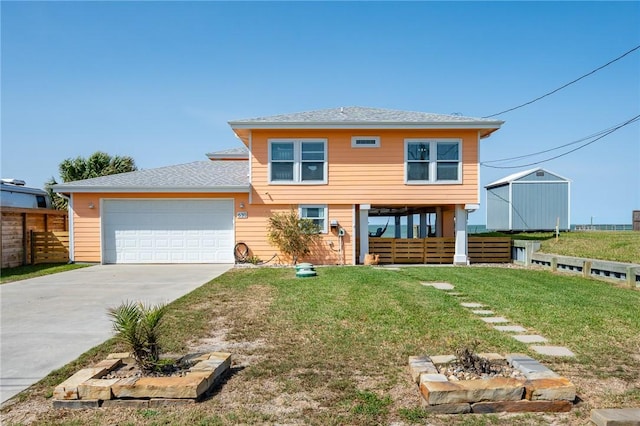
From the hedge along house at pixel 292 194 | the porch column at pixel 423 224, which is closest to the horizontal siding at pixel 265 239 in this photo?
the hedge along house at pixel 292 194

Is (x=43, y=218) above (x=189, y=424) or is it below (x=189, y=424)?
above

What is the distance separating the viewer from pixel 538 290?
8.19 meters

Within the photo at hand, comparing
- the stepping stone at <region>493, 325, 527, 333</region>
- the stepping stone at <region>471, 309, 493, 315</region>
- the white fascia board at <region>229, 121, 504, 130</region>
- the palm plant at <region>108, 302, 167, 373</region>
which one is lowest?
the stepping stone at <region>471, 309, 493, 315</region>

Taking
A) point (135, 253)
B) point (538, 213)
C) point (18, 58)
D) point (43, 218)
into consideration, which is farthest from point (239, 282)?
point (538, 213)

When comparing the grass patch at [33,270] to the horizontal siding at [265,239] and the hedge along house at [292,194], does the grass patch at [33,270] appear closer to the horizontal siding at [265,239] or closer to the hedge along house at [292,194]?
the hedge along house at [292,194]

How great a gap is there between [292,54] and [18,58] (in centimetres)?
774

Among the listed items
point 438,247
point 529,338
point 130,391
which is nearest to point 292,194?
point 438,247

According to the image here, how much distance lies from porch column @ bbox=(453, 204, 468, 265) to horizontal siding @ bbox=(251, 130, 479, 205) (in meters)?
0.41

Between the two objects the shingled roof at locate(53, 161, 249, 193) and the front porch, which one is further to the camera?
the front porch

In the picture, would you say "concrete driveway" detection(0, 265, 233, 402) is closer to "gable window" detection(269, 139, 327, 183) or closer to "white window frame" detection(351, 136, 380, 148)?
"gable window" detection(269, 139, 327, 183)

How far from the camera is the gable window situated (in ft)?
44.4

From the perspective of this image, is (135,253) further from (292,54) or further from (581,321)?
(581,321)

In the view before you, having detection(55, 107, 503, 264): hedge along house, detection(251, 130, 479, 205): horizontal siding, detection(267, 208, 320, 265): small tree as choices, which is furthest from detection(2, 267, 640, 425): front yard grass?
detection(251, 130, 479, 205): horizontal siding

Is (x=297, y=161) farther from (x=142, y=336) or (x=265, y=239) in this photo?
(x=142, y=336)
